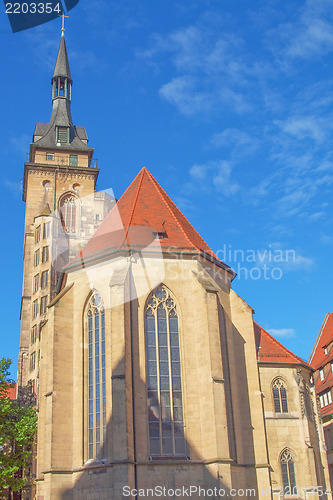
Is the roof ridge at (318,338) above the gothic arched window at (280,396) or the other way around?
above

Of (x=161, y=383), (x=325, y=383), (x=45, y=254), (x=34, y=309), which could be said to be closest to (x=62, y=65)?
(x=45, y=254)

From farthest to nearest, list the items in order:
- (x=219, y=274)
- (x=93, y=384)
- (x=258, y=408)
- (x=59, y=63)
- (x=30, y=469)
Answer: (x=59, y=63), (x=30, y=469), (x=219, y=274), (x=258, y=408), (x=93, y=384)

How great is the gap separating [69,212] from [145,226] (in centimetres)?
2261

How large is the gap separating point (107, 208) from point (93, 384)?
27.1 meters

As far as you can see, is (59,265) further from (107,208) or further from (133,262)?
(133,262)

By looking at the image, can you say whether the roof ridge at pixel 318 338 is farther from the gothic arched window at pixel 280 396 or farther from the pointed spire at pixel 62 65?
the pointed spire at pixel 62 65

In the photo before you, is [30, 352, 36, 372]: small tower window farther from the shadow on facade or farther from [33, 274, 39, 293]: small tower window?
the shadow on facade

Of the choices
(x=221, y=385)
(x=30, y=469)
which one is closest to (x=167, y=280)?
(x=221, y=385)

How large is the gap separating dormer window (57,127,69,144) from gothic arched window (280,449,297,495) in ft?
112

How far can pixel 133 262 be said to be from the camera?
981 inches

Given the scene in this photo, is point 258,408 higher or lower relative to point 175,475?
higher

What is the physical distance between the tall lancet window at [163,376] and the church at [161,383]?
42mm

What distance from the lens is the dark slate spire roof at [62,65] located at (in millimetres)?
53938

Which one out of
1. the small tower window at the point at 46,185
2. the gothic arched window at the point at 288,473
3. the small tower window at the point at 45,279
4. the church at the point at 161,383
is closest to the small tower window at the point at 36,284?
the small tower window at the point at 45,279
